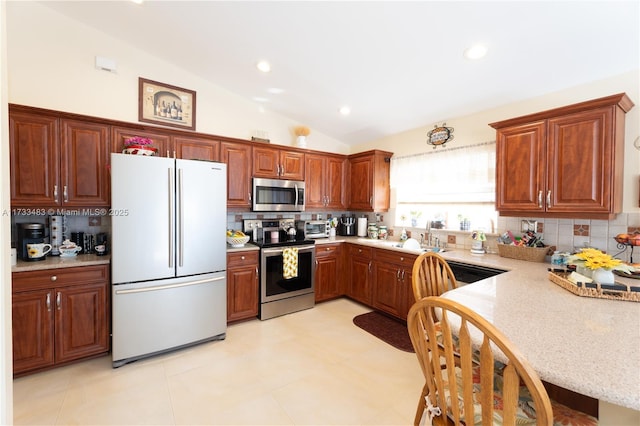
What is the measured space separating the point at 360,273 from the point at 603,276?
243 cm

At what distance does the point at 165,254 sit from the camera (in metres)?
2.42

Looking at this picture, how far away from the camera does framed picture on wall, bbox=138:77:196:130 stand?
3.01 m

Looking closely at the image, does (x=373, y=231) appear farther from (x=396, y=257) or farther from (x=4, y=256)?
(x=4, y=256)

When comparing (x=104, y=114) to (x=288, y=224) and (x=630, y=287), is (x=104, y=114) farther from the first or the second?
(x=630, y=287)

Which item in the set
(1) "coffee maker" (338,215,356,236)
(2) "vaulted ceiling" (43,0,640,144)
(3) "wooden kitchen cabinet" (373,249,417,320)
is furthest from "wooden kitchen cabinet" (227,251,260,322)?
(2) "vaulted ceiling" (43,0,640,144)

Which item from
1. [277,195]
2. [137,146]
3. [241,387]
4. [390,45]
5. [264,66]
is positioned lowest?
[241,387]

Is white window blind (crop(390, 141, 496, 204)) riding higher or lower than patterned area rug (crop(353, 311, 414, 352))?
higher

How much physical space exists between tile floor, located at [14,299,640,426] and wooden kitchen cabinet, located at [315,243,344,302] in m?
0.95

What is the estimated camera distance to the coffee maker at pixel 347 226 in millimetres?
4375

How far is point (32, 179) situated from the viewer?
2.29 m

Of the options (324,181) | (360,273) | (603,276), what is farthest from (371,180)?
(603,276)

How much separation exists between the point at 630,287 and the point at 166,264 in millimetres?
3206

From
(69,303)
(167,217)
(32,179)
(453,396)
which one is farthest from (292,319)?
(32,179)

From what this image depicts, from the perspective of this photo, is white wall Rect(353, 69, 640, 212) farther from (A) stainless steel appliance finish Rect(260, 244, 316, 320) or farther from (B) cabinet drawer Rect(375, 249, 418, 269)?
(A) stainless steel appliance finish Rect(260, 244, 316, 320)
